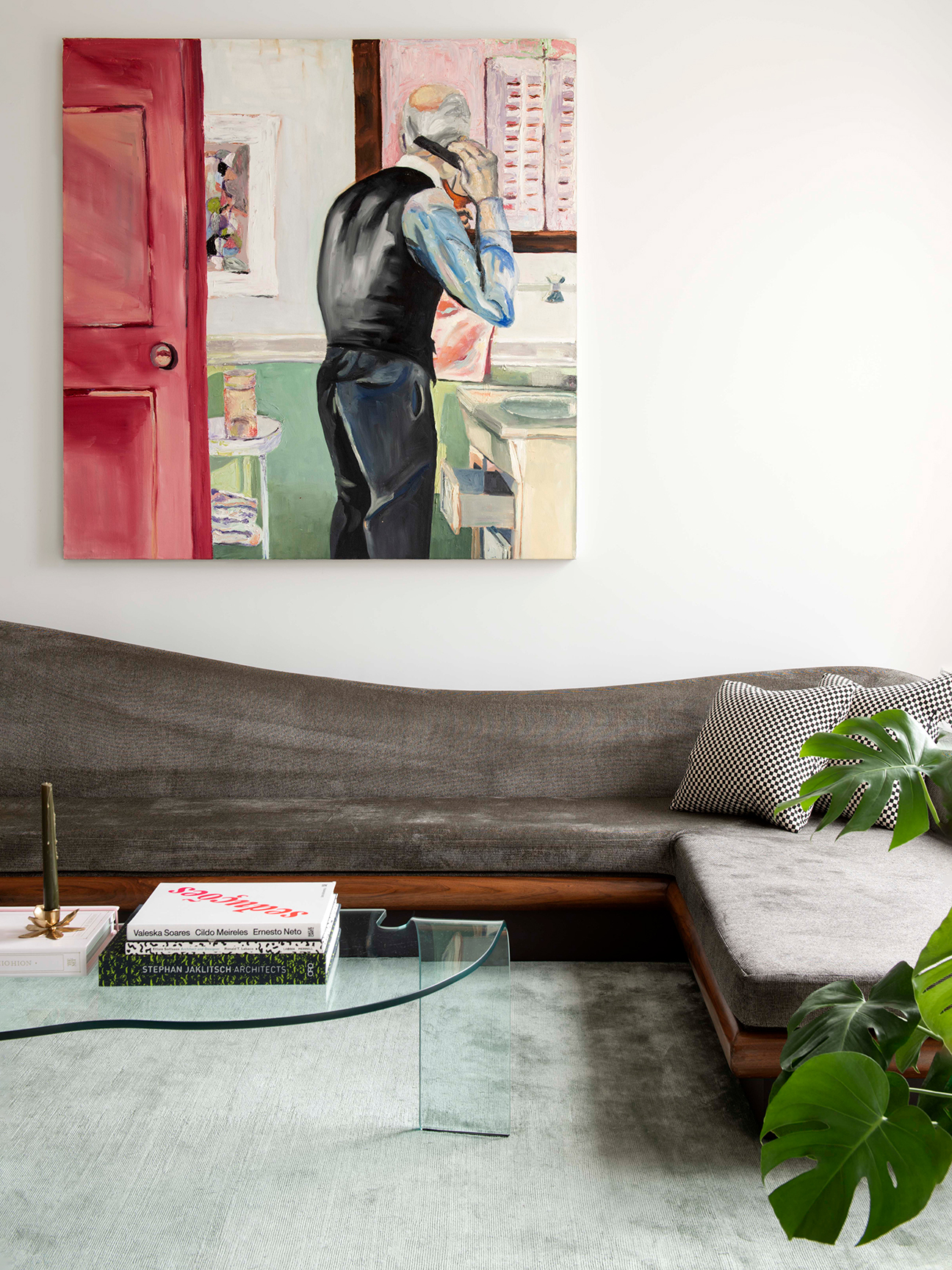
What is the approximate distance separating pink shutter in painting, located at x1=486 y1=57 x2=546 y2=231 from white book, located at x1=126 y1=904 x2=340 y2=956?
7.37 ft

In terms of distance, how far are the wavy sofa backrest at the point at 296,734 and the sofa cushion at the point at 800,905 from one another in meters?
0.47

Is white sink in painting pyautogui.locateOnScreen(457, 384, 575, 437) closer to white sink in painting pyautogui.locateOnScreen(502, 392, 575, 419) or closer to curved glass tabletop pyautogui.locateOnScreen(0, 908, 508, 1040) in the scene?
white sink in painting pyautogui.locateOnScreen(502, 392, 575, 419)

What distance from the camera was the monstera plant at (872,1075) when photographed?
0.81 metres

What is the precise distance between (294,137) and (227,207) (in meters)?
0.29

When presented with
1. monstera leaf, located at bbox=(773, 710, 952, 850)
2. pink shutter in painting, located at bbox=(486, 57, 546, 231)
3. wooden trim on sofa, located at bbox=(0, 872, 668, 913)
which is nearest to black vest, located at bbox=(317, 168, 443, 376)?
pink shutter in painting, located at bbox=(486, 57, 546, 231)

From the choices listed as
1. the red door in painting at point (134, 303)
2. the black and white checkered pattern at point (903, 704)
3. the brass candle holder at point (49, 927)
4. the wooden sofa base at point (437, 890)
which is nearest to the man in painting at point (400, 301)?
the red door in painting at point (134, 303)

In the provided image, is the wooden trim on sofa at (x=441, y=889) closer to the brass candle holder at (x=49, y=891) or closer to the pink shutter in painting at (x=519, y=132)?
the brass candle holder at (x=49, y=891)

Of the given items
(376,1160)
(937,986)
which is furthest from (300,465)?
(937,986)

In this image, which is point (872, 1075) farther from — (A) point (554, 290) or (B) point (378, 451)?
(A) point (554, 290)

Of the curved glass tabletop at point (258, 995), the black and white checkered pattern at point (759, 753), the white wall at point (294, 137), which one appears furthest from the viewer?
the white wall at point (294, 137)

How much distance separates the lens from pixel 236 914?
1.45 meters

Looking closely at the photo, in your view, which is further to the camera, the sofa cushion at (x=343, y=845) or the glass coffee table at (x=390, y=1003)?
the sofa cushion at (x=343, y=845)

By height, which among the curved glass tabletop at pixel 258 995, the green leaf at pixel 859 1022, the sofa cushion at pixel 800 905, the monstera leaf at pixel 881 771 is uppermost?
the monstera leaf at pixel 881 771

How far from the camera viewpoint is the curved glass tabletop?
128 cm
